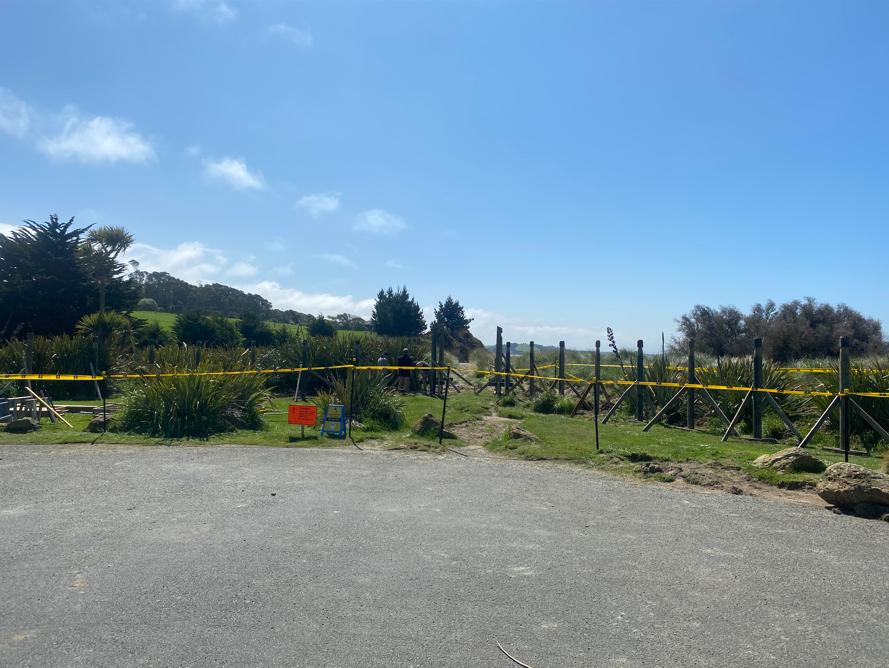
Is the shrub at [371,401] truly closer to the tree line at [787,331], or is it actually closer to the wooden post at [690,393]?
the wooden post at [690,393]

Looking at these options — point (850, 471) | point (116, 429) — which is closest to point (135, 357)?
point (116, 429)

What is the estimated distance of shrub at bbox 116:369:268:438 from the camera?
528 inches

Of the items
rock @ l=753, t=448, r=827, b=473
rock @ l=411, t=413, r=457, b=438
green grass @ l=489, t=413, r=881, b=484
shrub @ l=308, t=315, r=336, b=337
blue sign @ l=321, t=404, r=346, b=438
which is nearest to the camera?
rock @ l=753, t=448, r=827, b=473

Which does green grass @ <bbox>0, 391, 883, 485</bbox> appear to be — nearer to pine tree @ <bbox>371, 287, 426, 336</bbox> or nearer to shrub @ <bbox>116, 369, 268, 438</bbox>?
shrub @ <bbox>116, 369, 268, 438</bbox>

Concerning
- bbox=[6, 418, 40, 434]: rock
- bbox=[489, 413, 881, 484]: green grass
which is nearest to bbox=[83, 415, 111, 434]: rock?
bbox=[6, 418, 40, 434]: rock

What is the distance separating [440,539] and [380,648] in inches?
89.6

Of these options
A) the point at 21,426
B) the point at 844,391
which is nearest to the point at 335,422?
the point at 21,426

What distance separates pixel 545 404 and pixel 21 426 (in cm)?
1304

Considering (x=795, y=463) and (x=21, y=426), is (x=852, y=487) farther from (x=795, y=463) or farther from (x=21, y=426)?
(x=21, y=426)

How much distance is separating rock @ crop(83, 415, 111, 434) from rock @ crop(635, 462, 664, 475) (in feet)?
33.0

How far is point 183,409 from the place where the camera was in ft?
44.6

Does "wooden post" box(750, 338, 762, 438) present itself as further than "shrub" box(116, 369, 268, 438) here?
Yes

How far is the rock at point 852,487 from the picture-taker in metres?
7.46

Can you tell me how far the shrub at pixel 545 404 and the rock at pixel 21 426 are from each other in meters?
12.5
